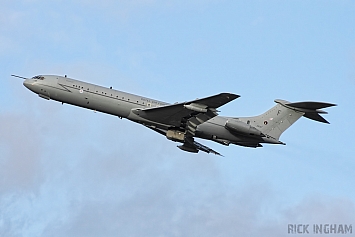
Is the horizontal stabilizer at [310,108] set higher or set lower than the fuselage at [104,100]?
higher

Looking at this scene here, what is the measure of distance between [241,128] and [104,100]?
10.5 metres

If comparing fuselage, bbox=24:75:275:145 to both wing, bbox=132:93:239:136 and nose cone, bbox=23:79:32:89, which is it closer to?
nose cone, bbox=23:79:32:89

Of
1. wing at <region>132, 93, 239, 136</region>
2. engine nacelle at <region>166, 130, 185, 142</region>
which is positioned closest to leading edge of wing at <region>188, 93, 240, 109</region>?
wing at <region>132, 93, 239, 136</region>

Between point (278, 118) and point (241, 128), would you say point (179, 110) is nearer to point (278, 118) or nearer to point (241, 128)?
point (241, 128)

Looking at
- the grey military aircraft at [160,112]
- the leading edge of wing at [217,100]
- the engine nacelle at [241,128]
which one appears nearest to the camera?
the leading edge of wing at [217,100]

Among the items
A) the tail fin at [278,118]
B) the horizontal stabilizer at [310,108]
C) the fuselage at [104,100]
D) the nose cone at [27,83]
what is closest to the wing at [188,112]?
the fuselage at [104,100]

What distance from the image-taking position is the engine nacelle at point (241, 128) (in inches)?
1684

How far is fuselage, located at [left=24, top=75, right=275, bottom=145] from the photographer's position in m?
42.8

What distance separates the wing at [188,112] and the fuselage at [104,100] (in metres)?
0.71

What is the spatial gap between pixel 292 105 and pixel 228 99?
352 inches

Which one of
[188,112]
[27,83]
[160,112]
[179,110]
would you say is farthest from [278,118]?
[27,83]

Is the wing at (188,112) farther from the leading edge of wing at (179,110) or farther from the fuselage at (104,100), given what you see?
the fuselage at (104,100)

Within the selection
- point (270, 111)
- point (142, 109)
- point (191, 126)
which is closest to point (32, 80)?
point (142, 109)

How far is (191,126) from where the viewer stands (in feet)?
142
